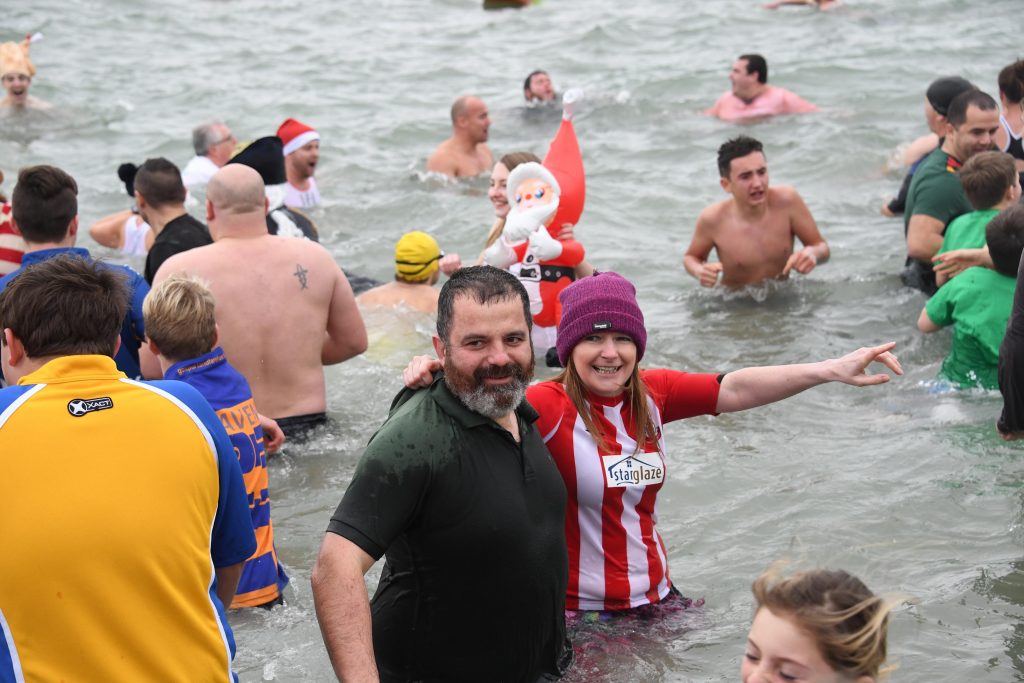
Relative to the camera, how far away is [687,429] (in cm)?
726

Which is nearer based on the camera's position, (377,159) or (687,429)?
(687,429)

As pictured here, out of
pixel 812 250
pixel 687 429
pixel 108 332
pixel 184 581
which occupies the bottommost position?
pixel 687 429

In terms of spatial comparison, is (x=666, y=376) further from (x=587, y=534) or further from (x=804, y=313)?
(x=804, y=313)

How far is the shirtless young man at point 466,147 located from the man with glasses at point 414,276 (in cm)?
447

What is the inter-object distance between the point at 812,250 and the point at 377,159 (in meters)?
7.29

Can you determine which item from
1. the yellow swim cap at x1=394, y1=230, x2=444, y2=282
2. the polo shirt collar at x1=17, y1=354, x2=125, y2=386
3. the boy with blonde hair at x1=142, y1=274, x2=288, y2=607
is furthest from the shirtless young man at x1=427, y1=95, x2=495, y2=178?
the polo shirt collar at x1=17, y1=354, x2=125, y2=386

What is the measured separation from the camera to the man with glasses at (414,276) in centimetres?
802

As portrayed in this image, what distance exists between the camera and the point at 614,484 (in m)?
4.06

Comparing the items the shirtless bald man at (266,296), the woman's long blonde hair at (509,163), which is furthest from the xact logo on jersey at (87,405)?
the woman's long blonde hair at (509,163)

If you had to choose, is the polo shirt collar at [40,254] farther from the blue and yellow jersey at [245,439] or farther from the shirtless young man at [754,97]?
the shirtless young man at [754,97]

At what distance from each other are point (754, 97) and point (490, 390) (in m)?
12.1

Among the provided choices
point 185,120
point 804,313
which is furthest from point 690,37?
point 804,313

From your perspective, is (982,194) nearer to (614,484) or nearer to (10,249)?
(614,484)

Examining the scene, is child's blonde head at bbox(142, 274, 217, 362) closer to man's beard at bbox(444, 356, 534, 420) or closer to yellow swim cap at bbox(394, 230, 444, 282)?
man's beard at bbox(444, 356, 534, 420)
